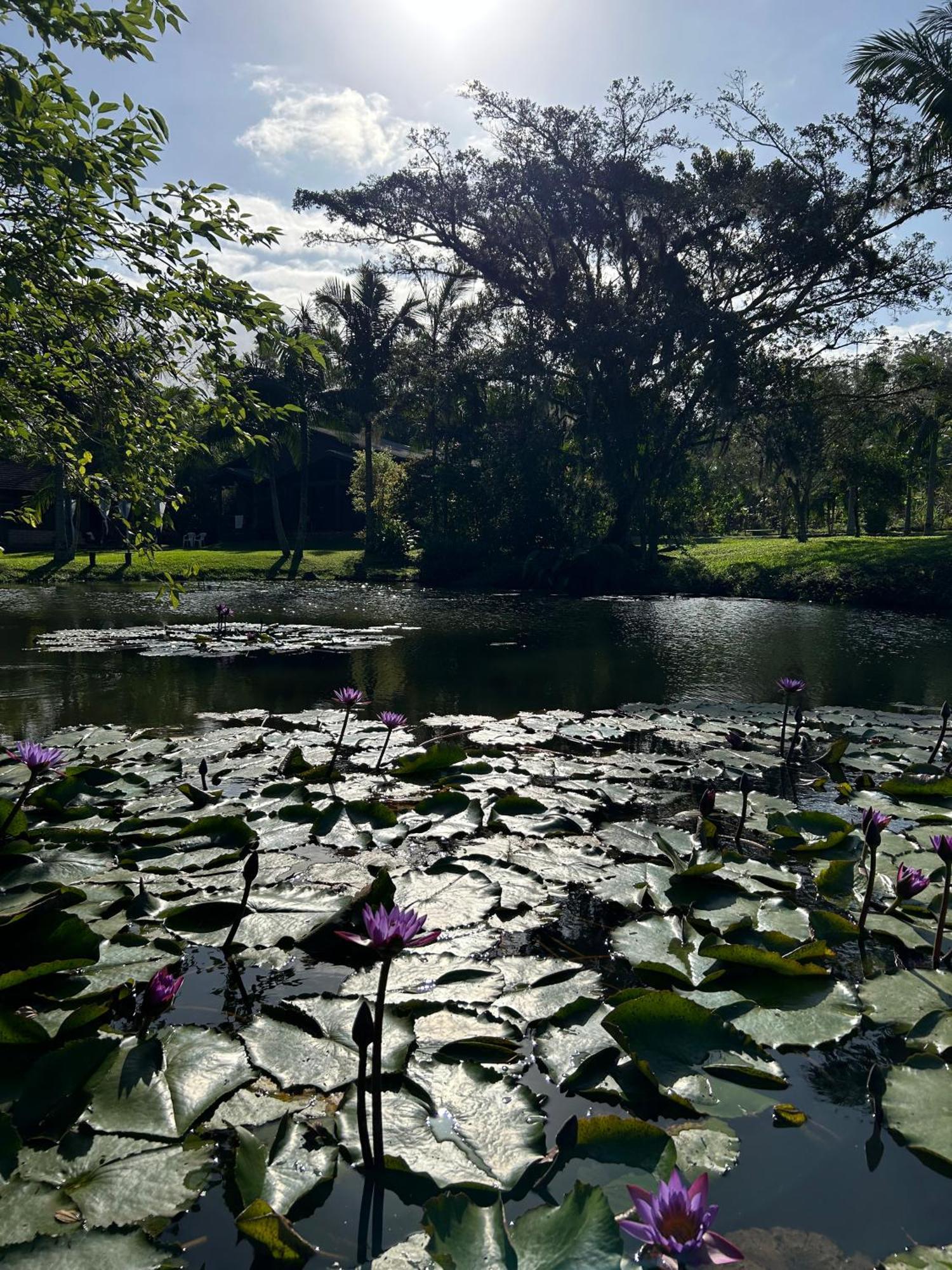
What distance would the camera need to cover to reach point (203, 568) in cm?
2616

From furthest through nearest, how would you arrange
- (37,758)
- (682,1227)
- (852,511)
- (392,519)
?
(852,511) < (392,519) < (37,758) < (682,1227)

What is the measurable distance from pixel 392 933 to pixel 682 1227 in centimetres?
66

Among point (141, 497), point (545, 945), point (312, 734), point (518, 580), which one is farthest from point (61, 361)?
point (518, 580)

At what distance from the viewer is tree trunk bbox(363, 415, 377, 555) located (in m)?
29.1

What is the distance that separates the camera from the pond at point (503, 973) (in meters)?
1.52

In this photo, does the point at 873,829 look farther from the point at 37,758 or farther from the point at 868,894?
the point at 37,758

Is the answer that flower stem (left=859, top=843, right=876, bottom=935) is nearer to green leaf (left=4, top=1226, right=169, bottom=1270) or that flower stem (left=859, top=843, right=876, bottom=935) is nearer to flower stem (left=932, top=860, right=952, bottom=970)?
flower stem (left=932, top=860, right=952, bottom=970)

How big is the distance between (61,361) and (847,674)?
334 inches

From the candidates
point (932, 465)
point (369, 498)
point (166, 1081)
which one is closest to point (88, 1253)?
point (166, 1081)

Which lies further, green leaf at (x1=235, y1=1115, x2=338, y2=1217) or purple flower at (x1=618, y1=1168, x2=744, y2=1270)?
green leaf at (x1=235, y1=1115, x2=338, y2=1217)

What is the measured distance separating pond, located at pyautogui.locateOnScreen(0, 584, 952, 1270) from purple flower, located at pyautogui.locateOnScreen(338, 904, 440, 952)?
0.47 metres

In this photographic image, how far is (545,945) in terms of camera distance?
8.60 feet

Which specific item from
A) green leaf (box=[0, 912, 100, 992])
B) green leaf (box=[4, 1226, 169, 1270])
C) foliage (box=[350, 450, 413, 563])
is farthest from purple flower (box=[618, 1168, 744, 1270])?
foliage (box=[350, 450, 413, 563])

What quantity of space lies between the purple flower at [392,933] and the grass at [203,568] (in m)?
21.9
